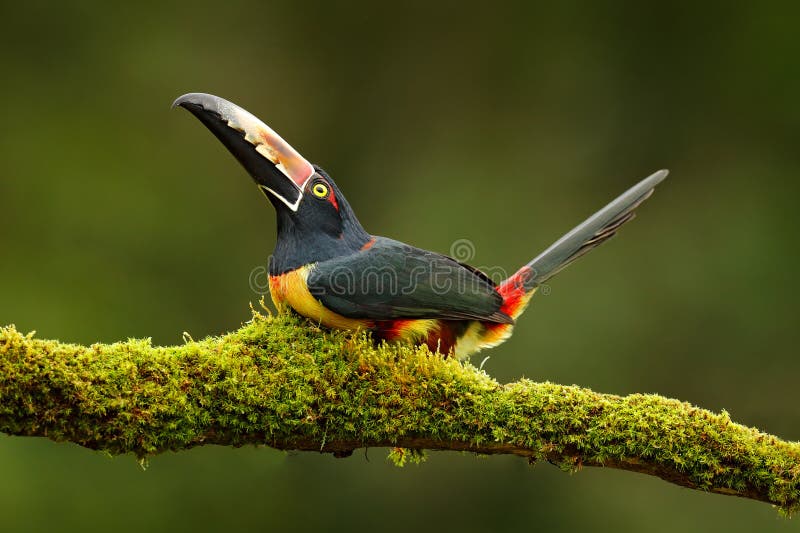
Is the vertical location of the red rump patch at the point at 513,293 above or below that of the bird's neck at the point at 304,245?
above

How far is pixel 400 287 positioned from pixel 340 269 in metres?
0.25

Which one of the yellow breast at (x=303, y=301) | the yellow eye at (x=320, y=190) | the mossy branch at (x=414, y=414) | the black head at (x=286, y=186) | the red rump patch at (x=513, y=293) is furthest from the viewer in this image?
the red rump patch at (x=513, y=293)

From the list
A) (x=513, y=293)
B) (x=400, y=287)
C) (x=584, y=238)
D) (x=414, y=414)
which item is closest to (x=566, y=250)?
(x=584, y=238)

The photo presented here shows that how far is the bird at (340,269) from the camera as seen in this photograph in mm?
3445

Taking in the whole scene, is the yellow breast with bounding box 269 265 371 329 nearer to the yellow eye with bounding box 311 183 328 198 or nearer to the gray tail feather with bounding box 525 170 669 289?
the yellow eye with bounding box 311 183 328 198

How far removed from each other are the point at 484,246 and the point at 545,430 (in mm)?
3944

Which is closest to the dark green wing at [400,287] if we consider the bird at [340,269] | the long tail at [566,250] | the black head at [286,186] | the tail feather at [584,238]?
the bird at [340,269]

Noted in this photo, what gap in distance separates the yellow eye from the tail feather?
1.03 metres

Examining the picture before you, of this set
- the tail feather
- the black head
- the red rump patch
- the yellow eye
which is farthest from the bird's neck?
the tail feather

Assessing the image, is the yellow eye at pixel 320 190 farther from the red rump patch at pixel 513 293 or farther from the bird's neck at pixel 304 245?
the red rump patch at pixel 513 293

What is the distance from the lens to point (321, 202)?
12.0 ft

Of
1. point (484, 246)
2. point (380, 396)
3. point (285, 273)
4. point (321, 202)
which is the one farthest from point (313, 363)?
point (484, 246)

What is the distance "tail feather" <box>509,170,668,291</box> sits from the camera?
418 cm

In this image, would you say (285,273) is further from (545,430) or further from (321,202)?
(545,430)
